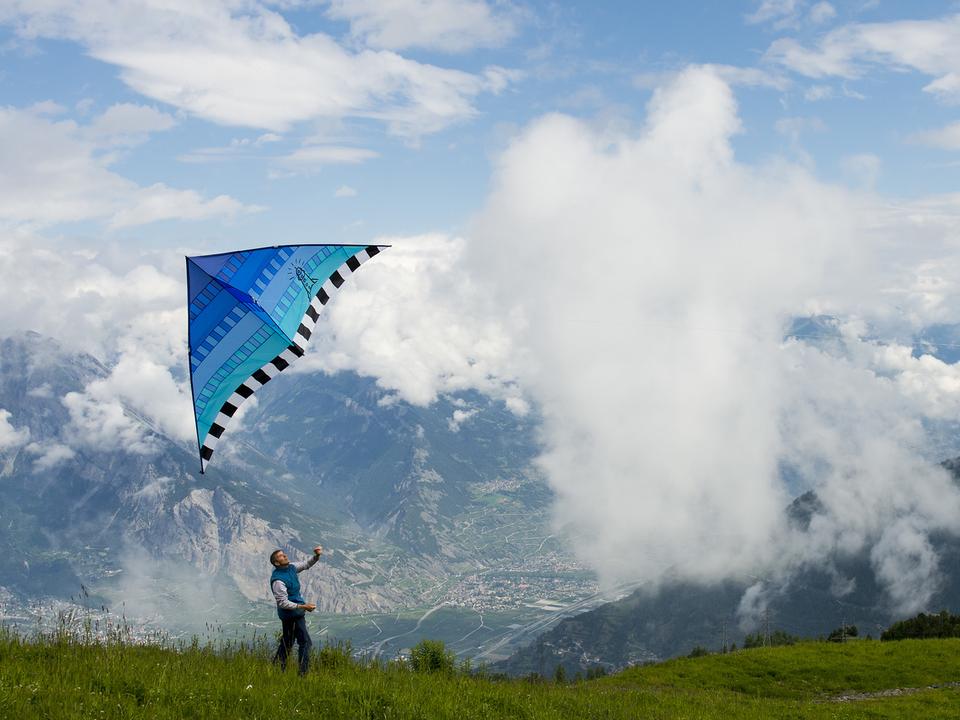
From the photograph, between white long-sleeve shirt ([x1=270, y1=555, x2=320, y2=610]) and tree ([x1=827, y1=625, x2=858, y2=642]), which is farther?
tree ([x1=827, y1=625, x2=858, y2=642])

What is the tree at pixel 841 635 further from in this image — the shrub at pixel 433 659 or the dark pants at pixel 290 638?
the dark pants at pixel 290 638

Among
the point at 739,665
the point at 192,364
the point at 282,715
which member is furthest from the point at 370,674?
the point at 739,665

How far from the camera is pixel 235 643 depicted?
2022cm

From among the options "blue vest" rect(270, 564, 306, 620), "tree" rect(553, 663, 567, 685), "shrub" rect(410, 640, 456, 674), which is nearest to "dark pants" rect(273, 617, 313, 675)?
"blue vest" rect(270, 564, 306, 620)

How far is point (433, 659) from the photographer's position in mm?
23953

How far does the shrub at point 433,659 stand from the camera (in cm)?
2288

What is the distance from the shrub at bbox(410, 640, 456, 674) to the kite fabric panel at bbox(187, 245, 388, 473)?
1046cm

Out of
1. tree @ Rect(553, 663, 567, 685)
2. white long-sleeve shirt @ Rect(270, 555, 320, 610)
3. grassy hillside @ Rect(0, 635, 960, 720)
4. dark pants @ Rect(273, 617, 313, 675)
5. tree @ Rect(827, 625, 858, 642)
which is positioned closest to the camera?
grassy hillside @ Rect(0, 635, 960, 720)

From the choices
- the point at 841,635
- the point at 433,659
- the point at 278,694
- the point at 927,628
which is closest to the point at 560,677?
the point at 841,635

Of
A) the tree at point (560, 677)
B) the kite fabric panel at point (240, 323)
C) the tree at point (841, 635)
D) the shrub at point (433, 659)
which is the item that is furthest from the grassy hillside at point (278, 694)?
the tree at point (841, 635)

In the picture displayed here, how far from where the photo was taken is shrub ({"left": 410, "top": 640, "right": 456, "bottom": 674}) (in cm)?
2288

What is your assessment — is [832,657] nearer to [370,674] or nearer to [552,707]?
[552,707]

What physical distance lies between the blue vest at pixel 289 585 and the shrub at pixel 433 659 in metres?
5.85

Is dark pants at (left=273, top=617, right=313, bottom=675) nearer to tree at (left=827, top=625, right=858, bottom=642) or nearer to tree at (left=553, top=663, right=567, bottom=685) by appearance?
tree at (left=553, top=663, right=567, bottom=685)
